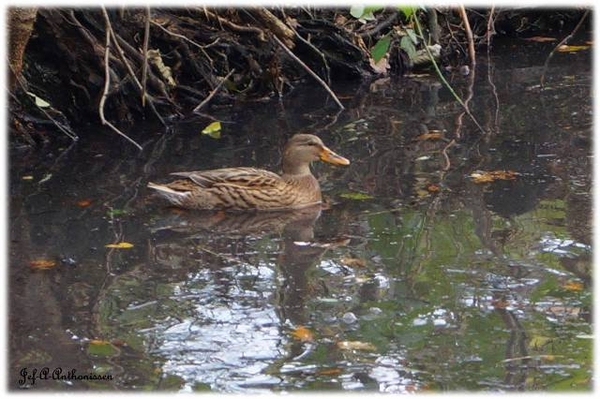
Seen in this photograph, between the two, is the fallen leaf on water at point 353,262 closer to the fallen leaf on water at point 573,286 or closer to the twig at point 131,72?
the fallen leaf on water at point 573,286

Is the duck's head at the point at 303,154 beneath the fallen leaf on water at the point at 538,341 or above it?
above

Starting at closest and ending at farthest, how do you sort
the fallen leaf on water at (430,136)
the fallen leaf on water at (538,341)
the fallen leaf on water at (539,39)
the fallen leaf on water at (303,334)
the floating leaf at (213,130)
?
the fallen leaf on water at (538,341) → the fallen leaf on water at (303,334) → the fallen leaf on water at (430,136) → the floating leaf at (213,130) → the fallen leaf on water at (539,39)

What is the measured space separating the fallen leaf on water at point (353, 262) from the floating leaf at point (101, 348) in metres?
1.68

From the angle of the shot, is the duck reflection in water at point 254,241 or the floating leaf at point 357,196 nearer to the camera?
the duck reflection in water at point 254,241

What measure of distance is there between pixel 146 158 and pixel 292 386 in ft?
15.6

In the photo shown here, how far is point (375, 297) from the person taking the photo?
6453 mm

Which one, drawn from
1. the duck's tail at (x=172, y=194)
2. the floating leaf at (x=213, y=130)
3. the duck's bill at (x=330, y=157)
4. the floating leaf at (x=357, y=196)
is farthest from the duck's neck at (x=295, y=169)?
the floating leaf at (x=213, y=130)

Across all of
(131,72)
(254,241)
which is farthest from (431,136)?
(254,241)

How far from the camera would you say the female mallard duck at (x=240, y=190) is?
8.46 metres

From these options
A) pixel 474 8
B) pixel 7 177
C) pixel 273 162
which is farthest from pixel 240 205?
pixel 474 8

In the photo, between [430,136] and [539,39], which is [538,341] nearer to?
[430,136]

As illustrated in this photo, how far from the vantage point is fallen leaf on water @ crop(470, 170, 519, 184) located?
28.3ft
